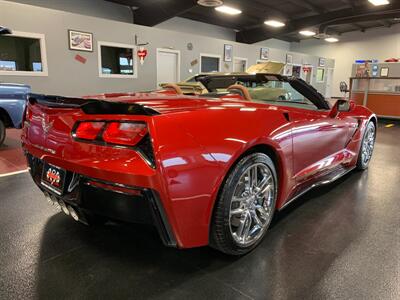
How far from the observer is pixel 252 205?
179 centimetres

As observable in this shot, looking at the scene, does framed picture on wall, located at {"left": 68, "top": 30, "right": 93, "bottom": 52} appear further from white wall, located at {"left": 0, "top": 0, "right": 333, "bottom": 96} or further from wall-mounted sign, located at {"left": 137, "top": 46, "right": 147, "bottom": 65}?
wall-mounted sign, located at {"left": 137, "top": 46, "right": 147, "bottom": 65}

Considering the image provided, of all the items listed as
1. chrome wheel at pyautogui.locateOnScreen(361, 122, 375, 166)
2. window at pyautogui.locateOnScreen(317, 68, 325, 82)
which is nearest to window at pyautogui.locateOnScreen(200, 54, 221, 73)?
chrome wheel at pyautogui.locateOnScreen(361, 122, 375, 166)

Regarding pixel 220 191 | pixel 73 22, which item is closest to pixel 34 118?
pixel 220 191

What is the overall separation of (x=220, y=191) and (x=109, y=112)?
653 mm

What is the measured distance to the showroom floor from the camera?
4.83 feet

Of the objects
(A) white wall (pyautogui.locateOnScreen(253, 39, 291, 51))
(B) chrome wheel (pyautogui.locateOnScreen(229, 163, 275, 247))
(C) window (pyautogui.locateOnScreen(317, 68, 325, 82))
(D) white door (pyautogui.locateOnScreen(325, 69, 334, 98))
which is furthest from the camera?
(D) white door (pyautogui.locateOnScreen(325, 69, 334, 98))

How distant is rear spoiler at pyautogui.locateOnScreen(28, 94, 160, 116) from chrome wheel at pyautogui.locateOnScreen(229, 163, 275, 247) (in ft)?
2.09

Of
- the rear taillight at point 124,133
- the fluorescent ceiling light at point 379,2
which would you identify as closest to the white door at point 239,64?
the fluorescent ceiling light at point 379,2

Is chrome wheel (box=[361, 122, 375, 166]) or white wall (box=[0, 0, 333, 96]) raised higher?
white wall (box=[0, 0, 333, 96])

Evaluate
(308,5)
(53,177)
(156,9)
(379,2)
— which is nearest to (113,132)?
(53,177)

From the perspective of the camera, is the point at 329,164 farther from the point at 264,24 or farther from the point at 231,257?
the point at 264,24

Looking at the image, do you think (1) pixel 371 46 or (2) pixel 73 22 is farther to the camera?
(1) pixel 371 46

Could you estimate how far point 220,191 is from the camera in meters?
1.54

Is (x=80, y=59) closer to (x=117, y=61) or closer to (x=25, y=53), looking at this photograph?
(x=25, y=53)
